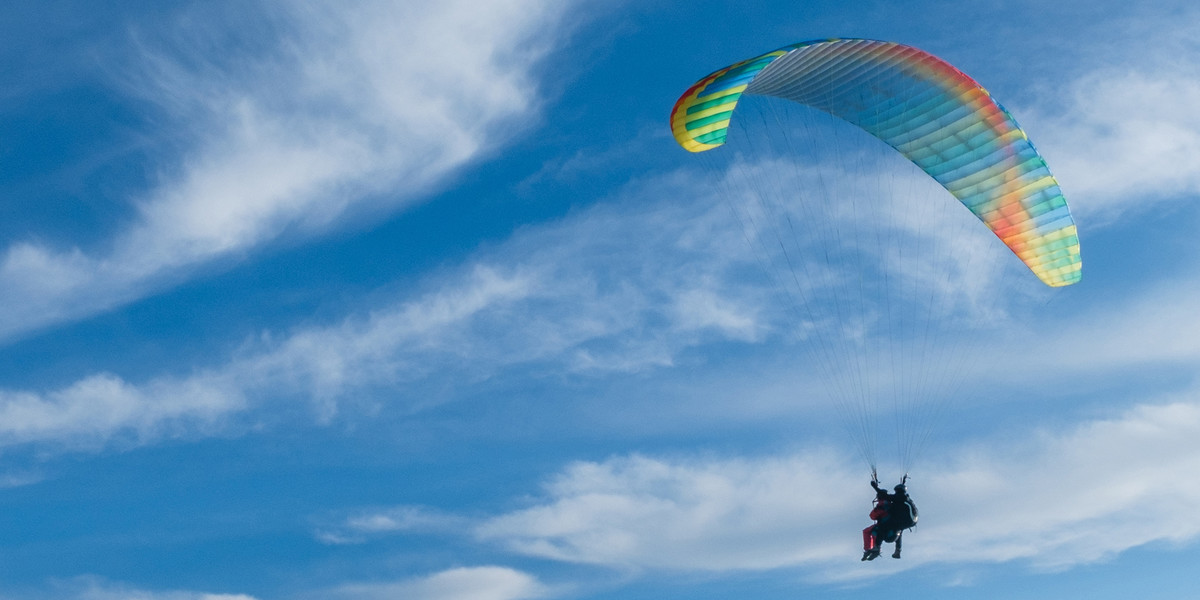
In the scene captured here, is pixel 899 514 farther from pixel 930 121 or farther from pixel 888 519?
pixel 930 121

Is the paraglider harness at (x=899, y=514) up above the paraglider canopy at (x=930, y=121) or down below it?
below

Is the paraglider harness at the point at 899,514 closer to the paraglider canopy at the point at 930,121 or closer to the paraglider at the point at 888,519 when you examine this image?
the paraglider at the point at 888,519

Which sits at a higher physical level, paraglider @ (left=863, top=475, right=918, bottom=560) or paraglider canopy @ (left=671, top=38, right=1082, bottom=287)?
paraglider canopy @ (left=671, top=38, right=1082, bottom=287)

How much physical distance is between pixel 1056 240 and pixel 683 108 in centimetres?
996

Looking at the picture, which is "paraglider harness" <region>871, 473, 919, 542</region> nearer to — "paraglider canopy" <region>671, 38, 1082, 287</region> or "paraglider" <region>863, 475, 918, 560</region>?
"paraglider" <region>863, 475, 918, 560</region>

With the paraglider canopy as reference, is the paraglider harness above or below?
below

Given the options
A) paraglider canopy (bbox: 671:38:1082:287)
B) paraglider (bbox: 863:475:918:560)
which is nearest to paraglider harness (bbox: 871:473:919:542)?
paraglider (bbox: 863:475:918:560)

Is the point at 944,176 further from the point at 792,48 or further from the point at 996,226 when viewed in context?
the point at 792,48

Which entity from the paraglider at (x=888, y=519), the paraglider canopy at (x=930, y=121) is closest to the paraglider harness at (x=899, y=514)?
the paraglider at (x=888, y=519)

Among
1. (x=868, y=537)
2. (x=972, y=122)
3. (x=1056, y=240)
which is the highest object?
(x=972, y=122)

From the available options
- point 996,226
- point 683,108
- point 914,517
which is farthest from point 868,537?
point 683,108

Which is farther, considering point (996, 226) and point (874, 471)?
point (996, 226)

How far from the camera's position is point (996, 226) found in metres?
37.5

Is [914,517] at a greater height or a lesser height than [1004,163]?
lesser
